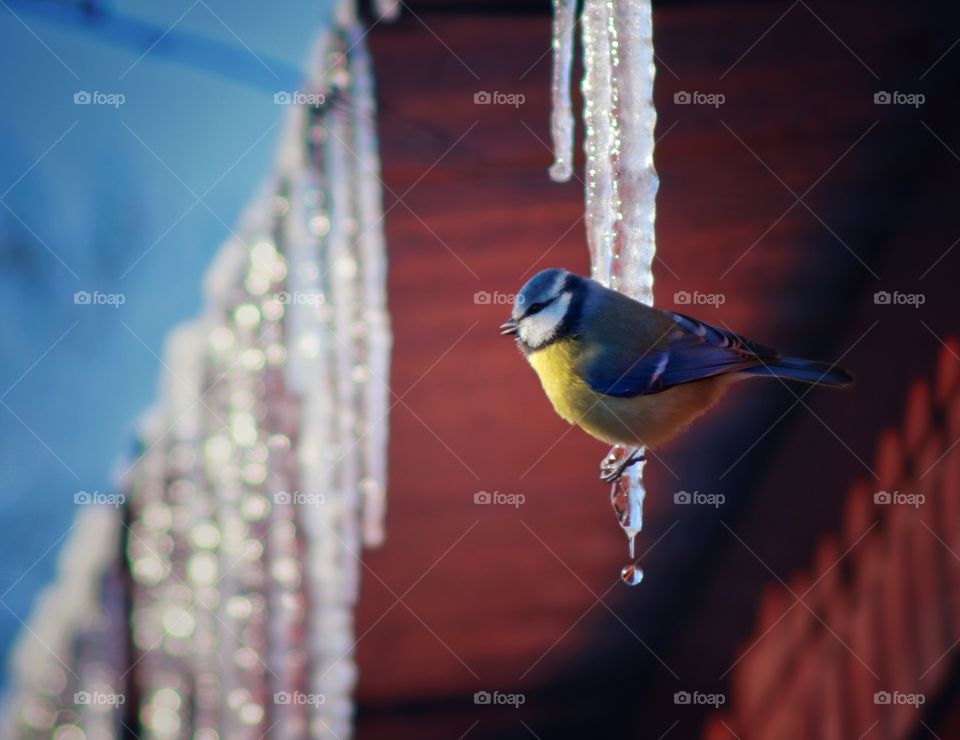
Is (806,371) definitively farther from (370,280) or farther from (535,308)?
(370,280)

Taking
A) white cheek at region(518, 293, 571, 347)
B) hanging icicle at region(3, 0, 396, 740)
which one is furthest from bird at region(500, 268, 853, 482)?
hanging icicle at region(3, 0, 396, 740)

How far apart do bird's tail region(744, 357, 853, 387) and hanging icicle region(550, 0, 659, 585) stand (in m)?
0.19

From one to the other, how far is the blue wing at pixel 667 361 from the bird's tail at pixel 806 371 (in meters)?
0.01

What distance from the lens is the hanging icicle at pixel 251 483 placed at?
1.71 metres

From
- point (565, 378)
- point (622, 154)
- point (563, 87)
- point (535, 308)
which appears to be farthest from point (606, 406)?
point (563, 87)

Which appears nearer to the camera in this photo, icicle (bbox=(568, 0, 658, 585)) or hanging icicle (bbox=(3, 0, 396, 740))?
icicle (bbox=(568, 0, 658, 585))

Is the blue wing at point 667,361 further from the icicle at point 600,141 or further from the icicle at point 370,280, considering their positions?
the icicle at point 370,280

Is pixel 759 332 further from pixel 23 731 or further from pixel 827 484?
Result: pixel 23 731

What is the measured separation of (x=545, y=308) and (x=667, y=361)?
8.4 inches

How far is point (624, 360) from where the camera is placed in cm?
112

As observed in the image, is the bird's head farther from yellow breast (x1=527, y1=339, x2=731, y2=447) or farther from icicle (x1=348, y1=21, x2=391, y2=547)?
icicle (x1=348, y1=21, x2=391, y2=547)

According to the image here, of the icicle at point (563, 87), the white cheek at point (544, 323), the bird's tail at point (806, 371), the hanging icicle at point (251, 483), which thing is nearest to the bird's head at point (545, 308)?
the white cheek at point (544, 323)

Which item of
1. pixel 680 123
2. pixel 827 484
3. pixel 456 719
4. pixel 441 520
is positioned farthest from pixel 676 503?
pixel 680 123

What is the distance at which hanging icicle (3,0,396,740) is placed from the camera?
171cm
